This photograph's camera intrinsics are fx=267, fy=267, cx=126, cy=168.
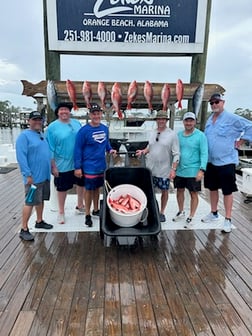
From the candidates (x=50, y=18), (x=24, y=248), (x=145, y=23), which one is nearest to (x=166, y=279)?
(x=24, y=248)

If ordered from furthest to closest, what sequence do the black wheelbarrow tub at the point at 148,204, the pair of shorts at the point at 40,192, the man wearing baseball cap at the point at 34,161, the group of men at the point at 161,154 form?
the group of men at the point at 161,154 < the pair of shorts at the point at 40,192 < the man wearing baseball cap at the point at 34,161 < the black wheelbarrow tub at the point at 148,204

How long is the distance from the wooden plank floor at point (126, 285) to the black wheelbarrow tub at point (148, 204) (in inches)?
10.4

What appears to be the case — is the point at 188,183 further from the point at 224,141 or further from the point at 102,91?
the point at 102,91

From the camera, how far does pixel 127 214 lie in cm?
255

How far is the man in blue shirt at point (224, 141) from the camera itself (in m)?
2.93

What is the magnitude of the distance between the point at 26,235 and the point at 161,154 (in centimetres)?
175

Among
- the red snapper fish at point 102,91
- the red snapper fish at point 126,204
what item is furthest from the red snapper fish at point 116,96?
the red snapper fish at point 126,204

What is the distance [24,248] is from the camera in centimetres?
271

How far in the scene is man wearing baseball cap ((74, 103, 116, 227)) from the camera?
9.66 feet

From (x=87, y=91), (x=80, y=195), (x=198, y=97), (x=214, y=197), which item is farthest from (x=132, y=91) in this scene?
(x=214, y=197)

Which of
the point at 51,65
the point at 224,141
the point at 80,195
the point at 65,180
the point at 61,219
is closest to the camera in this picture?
the point at 224,141

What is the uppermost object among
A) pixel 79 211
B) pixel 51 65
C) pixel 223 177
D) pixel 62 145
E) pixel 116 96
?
pixel 51 65

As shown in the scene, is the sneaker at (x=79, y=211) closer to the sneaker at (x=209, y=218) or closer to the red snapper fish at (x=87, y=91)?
the red snapper fish at (x=87, y=91)

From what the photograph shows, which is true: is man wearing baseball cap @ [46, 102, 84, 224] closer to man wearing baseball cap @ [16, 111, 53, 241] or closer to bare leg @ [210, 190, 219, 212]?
man wearing baseball cap @ [16, 111, 53, 241]
